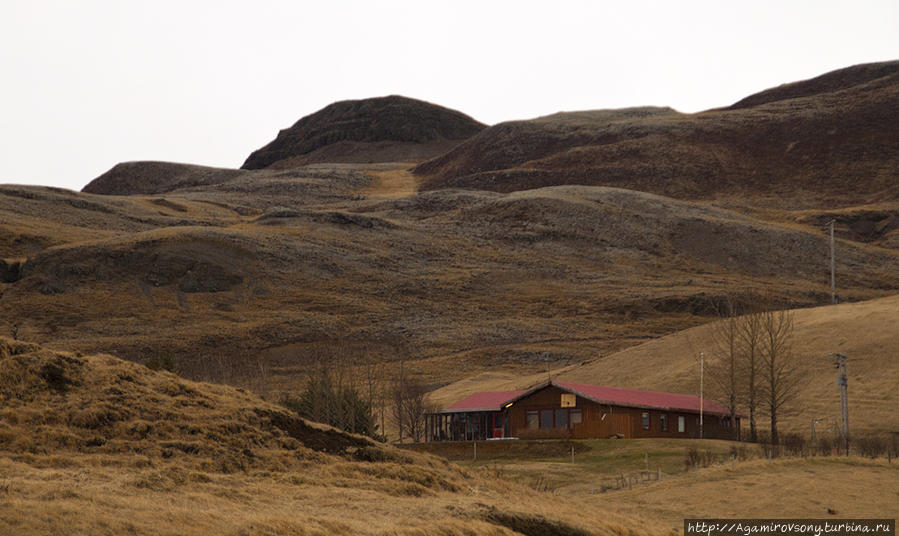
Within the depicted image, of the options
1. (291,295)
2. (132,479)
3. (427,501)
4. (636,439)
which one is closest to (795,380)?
(636,439)

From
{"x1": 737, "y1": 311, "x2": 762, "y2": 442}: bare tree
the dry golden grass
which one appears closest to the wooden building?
{"x1": 737, "y1": 311, "x2": 762, "y2": 442}: bare tree

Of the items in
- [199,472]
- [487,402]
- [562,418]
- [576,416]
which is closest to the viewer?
[199,472]

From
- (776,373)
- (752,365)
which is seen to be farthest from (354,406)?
(776,373)

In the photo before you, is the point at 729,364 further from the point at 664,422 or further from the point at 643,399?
the point at 643,399

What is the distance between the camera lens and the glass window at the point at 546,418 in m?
62.8

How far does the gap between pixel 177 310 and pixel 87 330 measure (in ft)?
39.9

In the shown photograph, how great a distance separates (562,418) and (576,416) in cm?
99

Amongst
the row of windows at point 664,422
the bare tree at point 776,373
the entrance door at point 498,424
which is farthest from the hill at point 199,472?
the bare tree at point 776,373

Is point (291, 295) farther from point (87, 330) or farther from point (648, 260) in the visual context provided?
point (648, 260)

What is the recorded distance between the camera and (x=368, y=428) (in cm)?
6162

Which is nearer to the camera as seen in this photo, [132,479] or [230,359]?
[132,479]

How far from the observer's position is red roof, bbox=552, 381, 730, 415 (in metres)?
60.9

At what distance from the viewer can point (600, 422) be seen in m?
60.4

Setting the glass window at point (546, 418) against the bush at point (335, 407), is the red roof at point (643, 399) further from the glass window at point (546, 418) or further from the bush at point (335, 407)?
the bush at point (335, 407)
